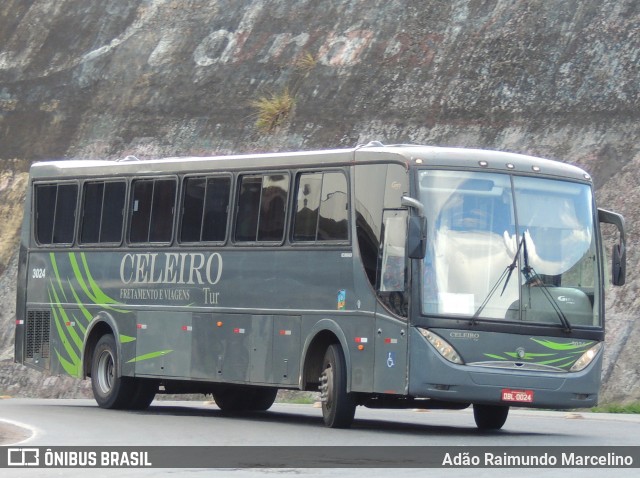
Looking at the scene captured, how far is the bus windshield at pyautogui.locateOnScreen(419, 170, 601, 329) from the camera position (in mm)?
17656

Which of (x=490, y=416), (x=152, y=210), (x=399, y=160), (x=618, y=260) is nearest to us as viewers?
(x=399, y=160)

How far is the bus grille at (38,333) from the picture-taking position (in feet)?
81.1

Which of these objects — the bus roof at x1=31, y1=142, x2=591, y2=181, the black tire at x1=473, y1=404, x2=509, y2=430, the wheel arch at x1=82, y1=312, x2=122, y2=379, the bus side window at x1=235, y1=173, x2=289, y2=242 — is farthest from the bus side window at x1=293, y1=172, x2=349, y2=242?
the wheel arch at x1=82, y1=312, x2=122, y2=379

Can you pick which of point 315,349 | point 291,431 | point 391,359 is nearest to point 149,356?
point 315,349

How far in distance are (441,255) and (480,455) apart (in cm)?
350

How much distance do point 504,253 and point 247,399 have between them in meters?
6.68

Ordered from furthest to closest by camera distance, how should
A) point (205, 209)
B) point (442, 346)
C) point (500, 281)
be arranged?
point (205, 209)
point (500, 281)
point (442, 346)

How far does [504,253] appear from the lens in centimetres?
1791

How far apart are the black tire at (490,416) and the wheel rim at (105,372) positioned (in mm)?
6390

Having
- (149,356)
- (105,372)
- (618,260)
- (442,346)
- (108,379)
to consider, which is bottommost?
(108,379)

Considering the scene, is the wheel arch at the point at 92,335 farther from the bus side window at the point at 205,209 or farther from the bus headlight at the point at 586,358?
the bus headlight at the point at 586,358

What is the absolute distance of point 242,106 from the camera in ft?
122

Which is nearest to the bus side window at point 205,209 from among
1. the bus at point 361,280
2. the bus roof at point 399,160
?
the bus at point 361,280

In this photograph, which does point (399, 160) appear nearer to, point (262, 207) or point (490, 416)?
point (262, 207)
